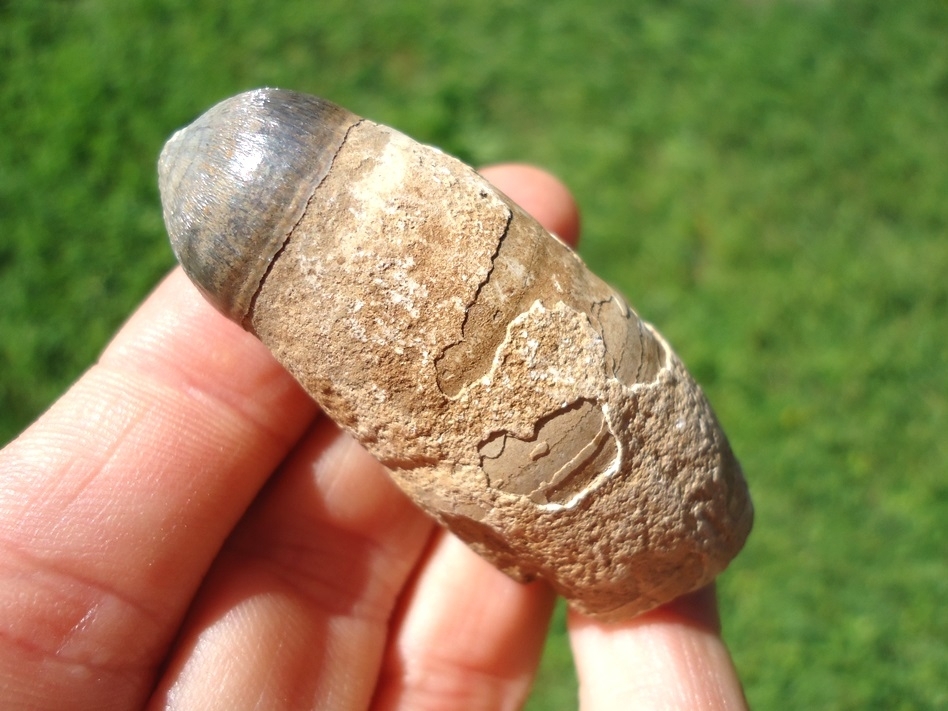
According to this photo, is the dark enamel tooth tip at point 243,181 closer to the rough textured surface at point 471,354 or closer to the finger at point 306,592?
the rough textured surface at point 471,354

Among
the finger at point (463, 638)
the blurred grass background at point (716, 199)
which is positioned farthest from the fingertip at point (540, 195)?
the finger at point (463, 638)

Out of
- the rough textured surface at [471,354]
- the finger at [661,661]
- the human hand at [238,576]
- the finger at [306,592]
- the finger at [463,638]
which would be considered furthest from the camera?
the finger at [463,638]

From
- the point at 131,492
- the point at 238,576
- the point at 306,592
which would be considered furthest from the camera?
the point at 306,592

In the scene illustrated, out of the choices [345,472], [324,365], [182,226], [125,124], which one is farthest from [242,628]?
[125,124]

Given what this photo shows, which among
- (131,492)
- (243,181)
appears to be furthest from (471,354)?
(131,492)

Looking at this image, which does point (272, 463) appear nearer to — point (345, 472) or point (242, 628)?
point (345, 472)

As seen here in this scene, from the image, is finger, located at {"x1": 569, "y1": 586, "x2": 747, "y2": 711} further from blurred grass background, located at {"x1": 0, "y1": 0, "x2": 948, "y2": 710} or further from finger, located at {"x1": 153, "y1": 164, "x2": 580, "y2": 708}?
blurred grass background, located at {"x1": 0, "y1": 0, "x2": 948, "y2": 710}

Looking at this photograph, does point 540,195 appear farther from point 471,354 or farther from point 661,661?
point 661,661
